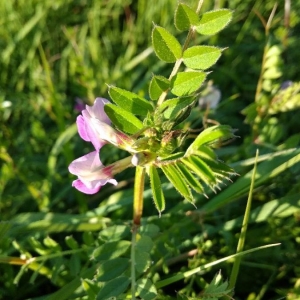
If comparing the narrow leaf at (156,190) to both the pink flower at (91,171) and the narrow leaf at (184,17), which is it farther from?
the narrow leaf at (184,17)

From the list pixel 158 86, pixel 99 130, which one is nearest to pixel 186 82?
pixel 158 86

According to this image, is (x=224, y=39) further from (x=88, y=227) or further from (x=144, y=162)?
(x=144, y=162)

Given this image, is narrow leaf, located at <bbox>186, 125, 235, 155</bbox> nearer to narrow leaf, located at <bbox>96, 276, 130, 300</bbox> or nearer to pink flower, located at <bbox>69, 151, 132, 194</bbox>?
pink flower, located at <bbox>69, 151, 132, 194</bbox>

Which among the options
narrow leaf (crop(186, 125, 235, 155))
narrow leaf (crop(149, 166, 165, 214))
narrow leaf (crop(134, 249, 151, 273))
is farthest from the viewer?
narrow leaf (crop(134, 249, 151, 273))

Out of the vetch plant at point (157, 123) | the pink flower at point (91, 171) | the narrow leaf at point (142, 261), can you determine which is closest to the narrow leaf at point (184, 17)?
the vetch plant at point (157, 123)

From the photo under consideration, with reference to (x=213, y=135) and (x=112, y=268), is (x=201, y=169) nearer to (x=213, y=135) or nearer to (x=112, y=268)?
(x=213, y=135)

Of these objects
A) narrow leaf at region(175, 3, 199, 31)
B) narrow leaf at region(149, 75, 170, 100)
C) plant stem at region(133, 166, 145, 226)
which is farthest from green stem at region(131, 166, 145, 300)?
narrow leaf at region(175, 3, 199, 31)
